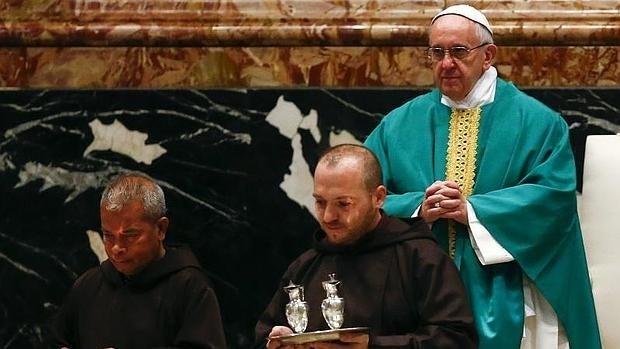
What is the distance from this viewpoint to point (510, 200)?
621 centimetres

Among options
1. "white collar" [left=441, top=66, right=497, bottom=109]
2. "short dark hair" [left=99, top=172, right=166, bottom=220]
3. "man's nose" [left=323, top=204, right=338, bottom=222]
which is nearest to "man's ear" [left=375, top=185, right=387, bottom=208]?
"man's nose" [left=323, top=204, right=338, bottom=222]

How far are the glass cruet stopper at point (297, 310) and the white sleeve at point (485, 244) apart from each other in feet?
3.07

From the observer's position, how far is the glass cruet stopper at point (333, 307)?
218 inches

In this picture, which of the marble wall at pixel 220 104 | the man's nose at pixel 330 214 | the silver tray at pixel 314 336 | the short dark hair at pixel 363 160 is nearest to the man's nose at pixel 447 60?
the short dark hair at pixel 363 160

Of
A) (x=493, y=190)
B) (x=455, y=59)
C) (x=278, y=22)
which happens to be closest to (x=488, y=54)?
(x=455, y=59)

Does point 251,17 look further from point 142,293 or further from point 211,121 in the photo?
point 142,293

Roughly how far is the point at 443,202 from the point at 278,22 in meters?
1.80

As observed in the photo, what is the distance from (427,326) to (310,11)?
2445 mm

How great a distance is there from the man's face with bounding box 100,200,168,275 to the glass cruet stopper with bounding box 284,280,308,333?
0.88 metres

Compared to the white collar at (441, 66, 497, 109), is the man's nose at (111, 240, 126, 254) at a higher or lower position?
lower

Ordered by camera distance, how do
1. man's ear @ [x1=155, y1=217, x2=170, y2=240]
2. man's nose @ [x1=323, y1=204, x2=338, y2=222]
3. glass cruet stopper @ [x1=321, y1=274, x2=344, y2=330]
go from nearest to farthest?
glass cruet stopper @ [x1=321, y1=274, x2=344, y2=330] < man's nose @ [x1=323, y1=204, x2=338, y2=222] < man's ear @ [x1=155, y1=217, x2=170, y2=240]

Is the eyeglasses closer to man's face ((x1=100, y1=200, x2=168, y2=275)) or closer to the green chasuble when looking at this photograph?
the green chasuble

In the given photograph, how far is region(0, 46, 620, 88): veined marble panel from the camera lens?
749cm

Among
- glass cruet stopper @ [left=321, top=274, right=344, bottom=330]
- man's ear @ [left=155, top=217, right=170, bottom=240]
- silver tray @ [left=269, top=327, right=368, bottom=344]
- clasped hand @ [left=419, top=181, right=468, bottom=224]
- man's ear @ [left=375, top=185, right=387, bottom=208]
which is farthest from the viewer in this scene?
man's ear @ [left=155, top=217, right=170, bottom=240]
